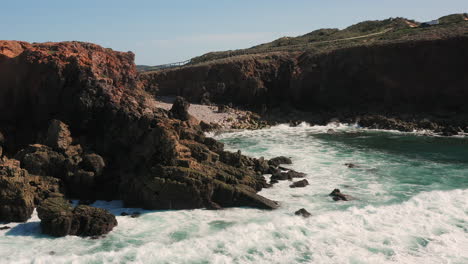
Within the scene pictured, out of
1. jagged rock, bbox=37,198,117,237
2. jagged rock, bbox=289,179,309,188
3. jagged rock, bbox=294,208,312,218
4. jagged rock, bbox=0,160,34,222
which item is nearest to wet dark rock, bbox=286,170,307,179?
jagged rock, bbox=289,179,309,188

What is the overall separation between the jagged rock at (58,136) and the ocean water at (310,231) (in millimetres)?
4342

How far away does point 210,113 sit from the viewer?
5328 cm

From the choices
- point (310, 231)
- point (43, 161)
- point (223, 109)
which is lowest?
point (310, 231)

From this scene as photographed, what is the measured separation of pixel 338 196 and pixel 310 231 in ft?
16.3

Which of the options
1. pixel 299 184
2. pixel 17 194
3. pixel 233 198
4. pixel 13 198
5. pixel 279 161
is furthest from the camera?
pixel 279 161

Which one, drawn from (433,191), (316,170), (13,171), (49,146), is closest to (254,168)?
(316,170)

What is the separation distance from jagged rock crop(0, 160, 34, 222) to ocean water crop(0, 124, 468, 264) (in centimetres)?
54

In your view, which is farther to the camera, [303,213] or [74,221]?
[303,213]

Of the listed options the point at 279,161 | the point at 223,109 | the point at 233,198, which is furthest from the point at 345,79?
the point at 233,198

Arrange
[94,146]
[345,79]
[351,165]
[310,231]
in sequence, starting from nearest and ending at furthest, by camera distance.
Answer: [310,231]
[94,146]
[351,165]
[345,79]

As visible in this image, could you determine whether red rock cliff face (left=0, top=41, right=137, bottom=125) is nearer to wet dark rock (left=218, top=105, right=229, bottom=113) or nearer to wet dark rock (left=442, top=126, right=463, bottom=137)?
wet dark rock (left=218, top=105, right=229, bottom=113)

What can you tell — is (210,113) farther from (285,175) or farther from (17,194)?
(17,194)

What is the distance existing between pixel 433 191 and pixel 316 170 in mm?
7843

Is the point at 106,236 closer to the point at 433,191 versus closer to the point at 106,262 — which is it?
the point at 106,262
